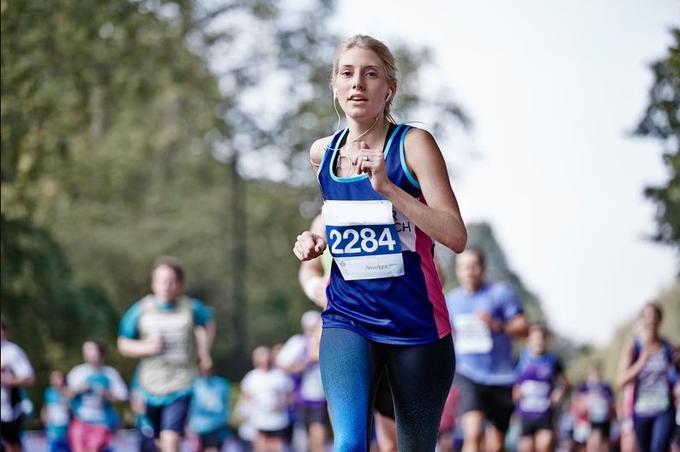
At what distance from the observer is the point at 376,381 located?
492cm

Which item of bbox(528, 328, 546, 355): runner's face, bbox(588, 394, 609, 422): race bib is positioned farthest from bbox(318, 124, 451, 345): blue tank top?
bbox(588, 394, 609, 422): race bib

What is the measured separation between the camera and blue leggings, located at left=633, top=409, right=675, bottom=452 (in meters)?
12.8

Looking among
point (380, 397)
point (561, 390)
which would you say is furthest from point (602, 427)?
point (380, 397)

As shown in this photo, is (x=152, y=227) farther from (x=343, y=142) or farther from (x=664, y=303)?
(x=343, y=142)

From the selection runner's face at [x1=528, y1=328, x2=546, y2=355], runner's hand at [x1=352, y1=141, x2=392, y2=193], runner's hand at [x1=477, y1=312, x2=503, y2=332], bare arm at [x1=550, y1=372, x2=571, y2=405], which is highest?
runner's hand at [x1=352, y1=141, x2=392, y2=193]

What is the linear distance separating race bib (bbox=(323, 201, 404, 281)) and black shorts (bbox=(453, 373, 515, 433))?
20.6 feet

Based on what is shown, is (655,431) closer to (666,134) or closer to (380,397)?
(666,134)

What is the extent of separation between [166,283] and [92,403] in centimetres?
Answer: 457

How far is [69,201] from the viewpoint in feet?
142

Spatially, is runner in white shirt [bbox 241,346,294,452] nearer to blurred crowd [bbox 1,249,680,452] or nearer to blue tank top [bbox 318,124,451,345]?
blurred crowd [bbox 1,249,680,452]

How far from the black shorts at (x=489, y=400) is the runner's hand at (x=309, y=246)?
20.8 feet

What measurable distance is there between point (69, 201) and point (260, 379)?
2518cm

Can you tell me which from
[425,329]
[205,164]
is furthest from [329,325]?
[205,164]

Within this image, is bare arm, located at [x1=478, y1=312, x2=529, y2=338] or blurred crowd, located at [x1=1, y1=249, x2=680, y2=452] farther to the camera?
bare arm, located at [x1=478, y1=312, x2=529, y2=338]
